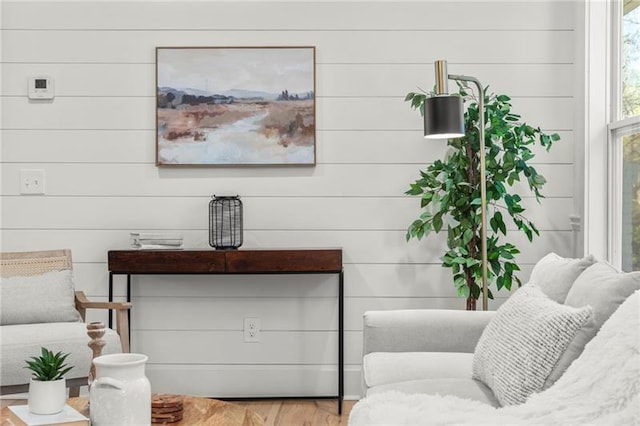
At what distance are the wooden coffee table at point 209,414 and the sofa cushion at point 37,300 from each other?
4.24ft

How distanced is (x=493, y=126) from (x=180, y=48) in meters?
1.68

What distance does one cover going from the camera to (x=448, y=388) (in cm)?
232

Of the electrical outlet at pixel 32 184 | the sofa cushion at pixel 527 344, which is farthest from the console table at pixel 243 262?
the sofa cushion at pixel 527 344

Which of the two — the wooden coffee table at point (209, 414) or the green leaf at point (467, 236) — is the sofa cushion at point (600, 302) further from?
the green leaf at point (467, 236)

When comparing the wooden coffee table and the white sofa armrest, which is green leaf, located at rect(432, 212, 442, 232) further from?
the wooden coffee table

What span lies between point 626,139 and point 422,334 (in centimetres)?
150

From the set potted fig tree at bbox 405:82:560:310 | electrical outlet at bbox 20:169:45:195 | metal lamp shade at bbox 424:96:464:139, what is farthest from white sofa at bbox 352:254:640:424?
electrical outlet at bbox 20:169:45:195

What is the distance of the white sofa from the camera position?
6.66 ft

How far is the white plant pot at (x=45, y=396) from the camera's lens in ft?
7.00

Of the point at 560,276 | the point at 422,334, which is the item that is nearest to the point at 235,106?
the point at 422,334

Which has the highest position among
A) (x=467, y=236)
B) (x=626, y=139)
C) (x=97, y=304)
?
(x=626, y=139)

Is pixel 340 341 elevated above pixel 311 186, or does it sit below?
below

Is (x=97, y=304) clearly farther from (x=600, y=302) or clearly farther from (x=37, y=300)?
(x=600, y=302)

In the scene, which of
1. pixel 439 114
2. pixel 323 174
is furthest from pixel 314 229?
pixel 439 114
